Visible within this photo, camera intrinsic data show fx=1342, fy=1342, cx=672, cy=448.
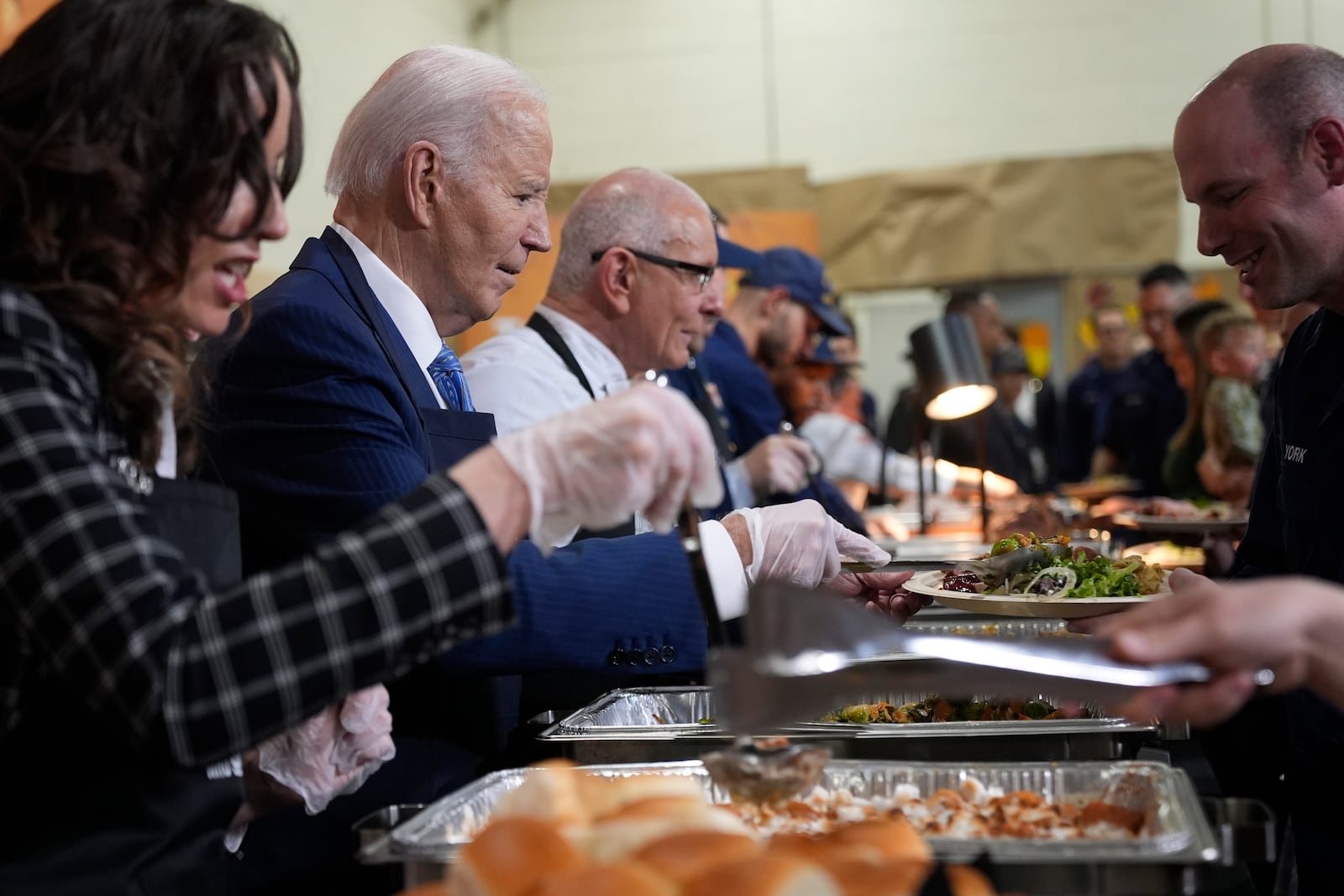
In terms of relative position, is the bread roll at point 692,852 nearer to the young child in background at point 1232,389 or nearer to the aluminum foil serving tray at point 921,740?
the aluminum foil serving tray at point 921,740

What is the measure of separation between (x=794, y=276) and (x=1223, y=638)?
444 cm

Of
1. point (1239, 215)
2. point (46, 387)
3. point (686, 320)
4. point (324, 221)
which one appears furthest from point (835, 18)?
point (46, 387)

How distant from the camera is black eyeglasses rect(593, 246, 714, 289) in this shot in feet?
10.1

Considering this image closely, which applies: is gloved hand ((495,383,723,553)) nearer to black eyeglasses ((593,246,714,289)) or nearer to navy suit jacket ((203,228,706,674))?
navy suit jacket ((203,228,706,674))

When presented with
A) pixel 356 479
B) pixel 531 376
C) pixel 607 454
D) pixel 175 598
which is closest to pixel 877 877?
pixel 607 454

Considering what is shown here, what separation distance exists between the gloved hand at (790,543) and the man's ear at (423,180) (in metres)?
0.66

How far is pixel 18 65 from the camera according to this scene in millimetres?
1090

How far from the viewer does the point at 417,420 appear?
1.80 m

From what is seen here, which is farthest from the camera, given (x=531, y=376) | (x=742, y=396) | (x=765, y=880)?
(x=742, y=396)

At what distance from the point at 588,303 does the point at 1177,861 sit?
228 centimetres

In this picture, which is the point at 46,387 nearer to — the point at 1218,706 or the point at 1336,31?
the point at 1218,706

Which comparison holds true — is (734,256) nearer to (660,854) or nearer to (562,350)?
(562,350)

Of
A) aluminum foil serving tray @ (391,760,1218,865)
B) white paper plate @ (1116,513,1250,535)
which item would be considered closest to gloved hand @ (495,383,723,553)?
aluminum foil serving tray @ (391,760,1218,865)

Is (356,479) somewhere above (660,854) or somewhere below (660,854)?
above
